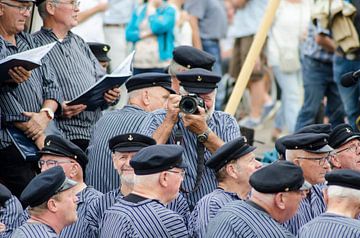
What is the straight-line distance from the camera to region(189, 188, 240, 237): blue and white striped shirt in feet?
30.5

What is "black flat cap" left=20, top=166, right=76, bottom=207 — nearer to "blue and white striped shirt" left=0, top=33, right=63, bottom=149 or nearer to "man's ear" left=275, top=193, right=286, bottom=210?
"man's ear" left=275, top=193, right=286, bottom=210

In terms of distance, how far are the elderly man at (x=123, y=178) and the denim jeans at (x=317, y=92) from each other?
193 inches

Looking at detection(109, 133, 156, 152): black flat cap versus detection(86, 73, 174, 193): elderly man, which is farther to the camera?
detection(86, 73, 174, 193): elderly man

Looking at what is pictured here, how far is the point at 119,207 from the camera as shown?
352 inches

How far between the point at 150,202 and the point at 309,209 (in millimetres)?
1618

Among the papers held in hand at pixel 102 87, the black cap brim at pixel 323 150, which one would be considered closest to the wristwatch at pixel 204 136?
the black cap brim at pixel 323 150

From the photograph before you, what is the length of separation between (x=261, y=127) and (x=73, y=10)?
21.7 feet

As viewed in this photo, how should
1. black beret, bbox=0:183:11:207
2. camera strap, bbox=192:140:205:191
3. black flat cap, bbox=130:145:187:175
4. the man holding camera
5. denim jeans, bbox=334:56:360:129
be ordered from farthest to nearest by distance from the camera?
denim jeans, bbox=334:56:360:129 < camera strap, bbox=192:140:205:191 < the man holding camera < black flat cap, bbox=130:145:187:175 < black beret, bbox=0:183:11:207

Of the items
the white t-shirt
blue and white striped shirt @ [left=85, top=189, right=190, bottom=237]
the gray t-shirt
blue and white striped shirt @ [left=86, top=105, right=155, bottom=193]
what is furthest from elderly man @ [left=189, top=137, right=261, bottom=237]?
the gray t-shirt

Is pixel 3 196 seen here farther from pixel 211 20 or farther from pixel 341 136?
pixel 211 20

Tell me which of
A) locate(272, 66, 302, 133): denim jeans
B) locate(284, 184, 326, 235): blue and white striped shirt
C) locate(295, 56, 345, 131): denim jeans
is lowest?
locate(272, 66, 302, 133): denim jeans

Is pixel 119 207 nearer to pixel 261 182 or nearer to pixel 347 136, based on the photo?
pixel 261 182

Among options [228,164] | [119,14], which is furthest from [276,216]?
[119,14]

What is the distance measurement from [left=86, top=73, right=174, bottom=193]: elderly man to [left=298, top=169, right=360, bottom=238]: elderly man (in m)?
2.06
